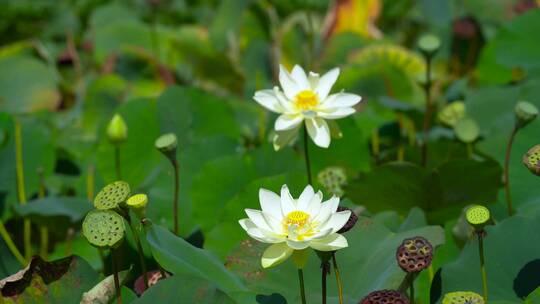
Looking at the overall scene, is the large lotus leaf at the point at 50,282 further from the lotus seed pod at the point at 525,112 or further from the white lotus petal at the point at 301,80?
the lotus seed pod at the point at 525,112

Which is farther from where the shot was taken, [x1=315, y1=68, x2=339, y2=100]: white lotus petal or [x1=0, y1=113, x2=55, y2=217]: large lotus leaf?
[x1=0, y1=113, x2=55, y2=217]: large lotus leaf

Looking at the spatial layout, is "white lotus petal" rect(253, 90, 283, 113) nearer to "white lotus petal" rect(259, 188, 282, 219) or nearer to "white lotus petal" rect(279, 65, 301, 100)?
"white lotus petal" rect(279, 65, 301, 100)

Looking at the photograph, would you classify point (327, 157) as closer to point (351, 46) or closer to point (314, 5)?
point (351, 46)

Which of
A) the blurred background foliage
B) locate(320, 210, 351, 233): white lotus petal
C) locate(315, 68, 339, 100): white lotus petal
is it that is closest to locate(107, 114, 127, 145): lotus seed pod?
the blurred background foliage

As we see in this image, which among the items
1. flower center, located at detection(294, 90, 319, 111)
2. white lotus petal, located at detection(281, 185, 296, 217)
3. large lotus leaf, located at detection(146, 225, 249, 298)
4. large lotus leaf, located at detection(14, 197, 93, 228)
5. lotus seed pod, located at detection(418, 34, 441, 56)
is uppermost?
lotus seed pod, located at detection(418, 34, 441, 56)

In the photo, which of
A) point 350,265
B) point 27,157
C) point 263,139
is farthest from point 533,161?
point 27,157

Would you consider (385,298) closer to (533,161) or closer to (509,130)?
(533,161)
